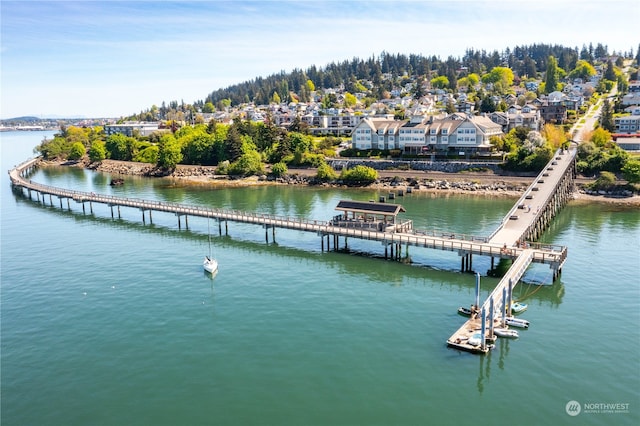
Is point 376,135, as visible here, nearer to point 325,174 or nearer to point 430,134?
point 430,134

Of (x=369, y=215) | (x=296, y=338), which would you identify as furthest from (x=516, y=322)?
(x=369, y=215)

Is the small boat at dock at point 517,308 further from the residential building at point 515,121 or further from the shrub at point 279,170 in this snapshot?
the residential building at point 515,121

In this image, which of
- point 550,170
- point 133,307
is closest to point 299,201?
point 550,170

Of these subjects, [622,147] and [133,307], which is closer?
[133,307]

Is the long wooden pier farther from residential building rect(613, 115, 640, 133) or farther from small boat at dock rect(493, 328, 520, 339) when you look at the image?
residential building rect(613, 115, 640, 133)

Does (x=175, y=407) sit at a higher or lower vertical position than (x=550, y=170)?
lower

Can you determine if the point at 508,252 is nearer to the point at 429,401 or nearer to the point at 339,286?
the point at 339,286
